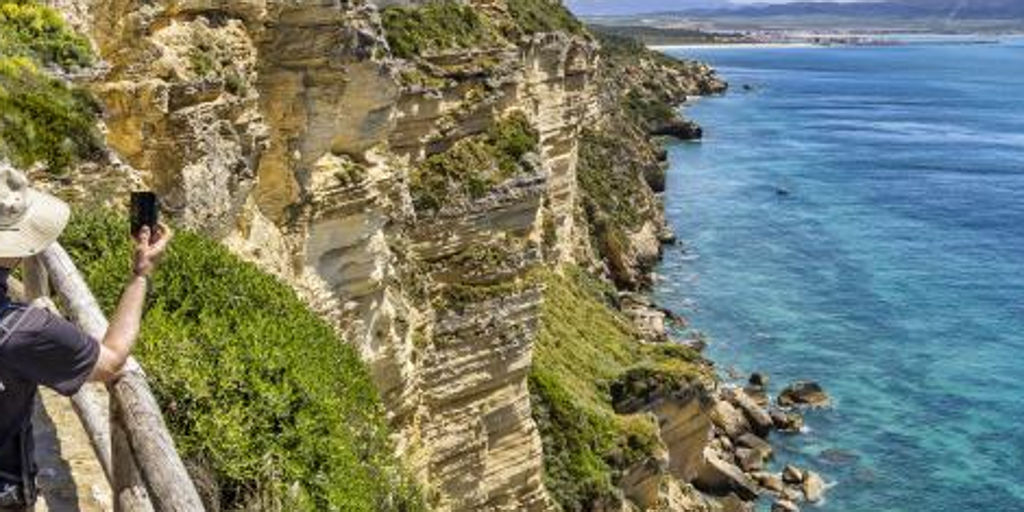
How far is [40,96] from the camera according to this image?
1536cm

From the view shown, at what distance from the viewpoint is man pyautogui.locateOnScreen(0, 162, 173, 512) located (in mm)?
6277

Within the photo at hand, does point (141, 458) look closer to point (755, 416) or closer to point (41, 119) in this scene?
point (41, 119)

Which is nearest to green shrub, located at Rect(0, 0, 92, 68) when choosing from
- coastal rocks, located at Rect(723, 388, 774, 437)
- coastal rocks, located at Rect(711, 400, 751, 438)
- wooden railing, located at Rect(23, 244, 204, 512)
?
wooden railing, located at Rect(23, 244, 204, 512)

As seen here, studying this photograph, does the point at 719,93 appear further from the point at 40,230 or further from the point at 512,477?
the point at 40,230

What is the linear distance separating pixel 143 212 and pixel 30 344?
1.69 meters

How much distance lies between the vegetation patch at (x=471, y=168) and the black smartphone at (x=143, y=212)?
21175 millimetres

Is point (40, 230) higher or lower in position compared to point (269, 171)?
higher

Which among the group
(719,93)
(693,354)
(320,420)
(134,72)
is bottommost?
(719,93)

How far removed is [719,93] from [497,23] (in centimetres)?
14981

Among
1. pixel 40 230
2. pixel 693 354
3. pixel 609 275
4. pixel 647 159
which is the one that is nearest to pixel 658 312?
pixel 609 275

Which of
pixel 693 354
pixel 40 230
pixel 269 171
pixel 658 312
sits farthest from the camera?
pixel 658 312

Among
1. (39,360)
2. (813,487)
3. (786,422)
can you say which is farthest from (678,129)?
(39,360)

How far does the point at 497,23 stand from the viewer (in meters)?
41.4

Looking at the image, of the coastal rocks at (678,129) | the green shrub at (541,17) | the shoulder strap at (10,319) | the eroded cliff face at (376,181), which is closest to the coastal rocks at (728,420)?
the eroded cliff face at (376,181)
